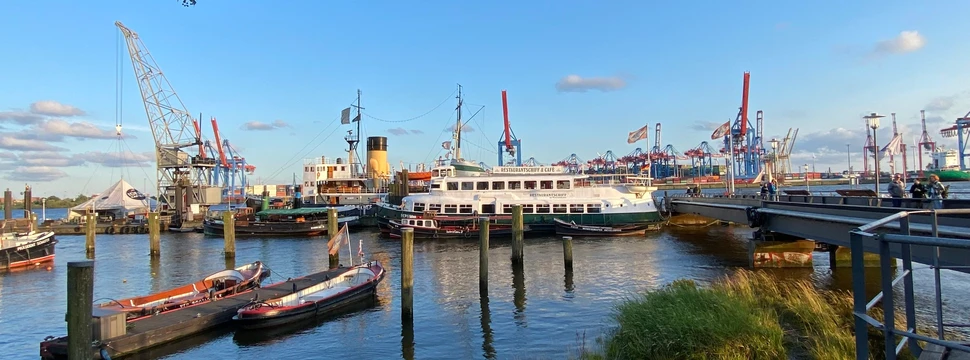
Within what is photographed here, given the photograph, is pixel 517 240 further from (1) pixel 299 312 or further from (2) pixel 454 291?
(1) pixel 299 312

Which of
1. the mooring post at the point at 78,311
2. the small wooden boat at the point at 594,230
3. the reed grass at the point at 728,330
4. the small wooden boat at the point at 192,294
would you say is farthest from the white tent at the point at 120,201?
the reed grass at the point at 728,330

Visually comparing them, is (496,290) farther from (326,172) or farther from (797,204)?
(326,172)

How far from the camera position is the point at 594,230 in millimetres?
42562

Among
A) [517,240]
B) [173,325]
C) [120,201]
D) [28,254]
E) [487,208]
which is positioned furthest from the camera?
[120,201]

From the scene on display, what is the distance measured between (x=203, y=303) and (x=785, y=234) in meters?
22.9

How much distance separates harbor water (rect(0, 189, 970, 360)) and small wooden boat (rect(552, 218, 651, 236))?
1.32m

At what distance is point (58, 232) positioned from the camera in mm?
60594

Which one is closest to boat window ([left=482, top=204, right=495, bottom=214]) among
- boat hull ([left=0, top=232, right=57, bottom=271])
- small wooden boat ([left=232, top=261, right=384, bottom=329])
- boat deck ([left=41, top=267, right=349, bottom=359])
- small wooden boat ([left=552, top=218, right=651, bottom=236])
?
small wooden boat ([left=552, top=218, right=651, bottom=236])

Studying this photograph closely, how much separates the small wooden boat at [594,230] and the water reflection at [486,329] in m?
21.4

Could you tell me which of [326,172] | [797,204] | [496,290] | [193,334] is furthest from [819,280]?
[326,172]

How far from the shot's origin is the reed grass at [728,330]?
425 inches

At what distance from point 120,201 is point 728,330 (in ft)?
283

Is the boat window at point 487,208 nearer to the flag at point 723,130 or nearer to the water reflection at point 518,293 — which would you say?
the water reflection at point 518,293

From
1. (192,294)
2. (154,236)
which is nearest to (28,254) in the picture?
(154,236)
